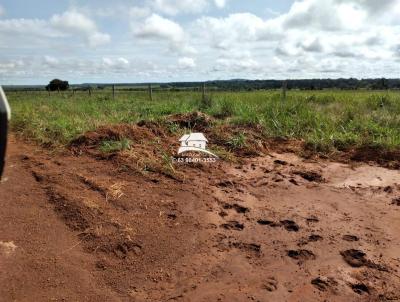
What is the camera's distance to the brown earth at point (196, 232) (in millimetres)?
3008

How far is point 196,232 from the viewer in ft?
12.5

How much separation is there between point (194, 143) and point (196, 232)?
3076mm

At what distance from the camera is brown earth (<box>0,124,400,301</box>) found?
3.01 m

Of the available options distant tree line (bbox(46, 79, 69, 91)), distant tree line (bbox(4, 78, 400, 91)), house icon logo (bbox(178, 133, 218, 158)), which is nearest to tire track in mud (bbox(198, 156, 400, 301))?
house icon logo (bbox(178, 133, 218, 158))

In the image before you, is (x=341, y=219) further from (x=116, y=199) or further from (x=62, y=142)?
(x=62, y=142)

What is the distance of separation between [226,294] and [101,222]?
1466mm

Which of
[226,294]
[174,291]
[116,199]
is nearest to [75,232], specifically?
[116,199]

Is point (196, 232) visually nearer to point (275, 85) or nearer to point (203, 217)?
point (203, 217)

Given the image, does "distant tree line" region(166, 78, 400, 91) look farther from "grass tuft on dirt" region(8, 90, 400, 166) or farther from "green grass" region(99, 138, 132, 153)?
"green grass" region(99, 138, 132, 153)

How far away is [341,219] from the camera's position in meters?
4.14

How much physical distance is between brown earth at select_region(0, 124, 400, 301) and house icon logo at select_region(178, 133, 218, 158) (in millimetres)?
612

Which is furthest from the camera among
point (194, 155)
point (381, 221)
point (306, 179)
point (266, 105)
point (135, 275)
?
point (266, 105)

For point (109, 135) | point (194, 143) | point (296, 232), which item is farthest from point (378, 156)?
point (109, 135)

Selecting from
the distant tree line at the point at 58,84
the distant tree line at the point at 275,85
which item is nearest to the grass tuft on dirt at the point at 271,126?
the distant tree line at the point at 275,85
